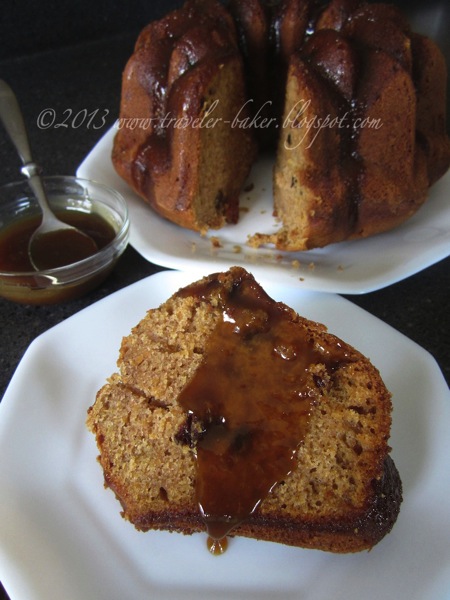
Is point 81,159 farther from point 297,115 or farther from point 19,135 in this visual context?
point 297,115

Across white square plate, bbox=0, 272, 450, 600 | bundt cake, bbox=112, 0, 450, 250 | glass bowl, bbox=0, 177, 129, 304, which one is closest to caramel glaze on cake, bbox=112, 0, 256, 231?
bundt cake, bbox=112, 0, 450, 250

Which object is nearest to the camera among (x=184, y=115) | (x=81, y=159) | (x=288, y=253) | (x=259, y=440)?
(x=259, y=440)

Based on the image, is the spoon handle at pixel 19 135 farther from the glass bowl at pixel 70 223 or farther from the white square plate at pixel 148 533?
the white square plate at pixel 148 533

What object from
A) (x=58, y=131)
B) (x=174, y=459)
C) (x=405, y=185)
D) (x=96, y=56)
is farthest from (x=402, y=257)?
(x=96, y=56)

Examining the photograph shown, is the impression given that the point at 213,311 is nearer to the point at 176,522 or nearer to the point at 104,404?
the point at 104,404

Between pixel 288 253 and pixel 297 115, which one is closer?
pixel 297 115

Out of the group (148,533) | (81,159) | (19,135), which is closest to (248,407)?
(148,533)
